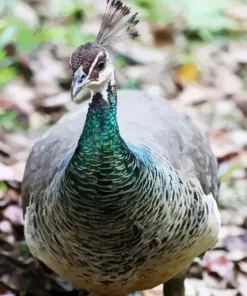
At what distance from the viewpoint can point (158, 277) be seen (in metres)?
2.73

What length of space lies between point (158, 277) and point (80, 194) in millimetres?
573

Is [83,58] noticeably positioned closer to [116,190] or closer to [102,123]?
[102,123]

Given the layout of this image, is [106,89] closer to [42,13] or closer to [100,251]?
[100,251]

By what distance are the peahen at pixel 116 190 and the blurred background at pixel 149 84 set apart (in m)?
0.41

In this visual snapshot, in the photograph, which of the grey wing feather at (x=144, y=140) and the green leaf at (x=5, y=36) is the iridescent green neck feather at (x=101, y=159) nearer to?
the grey wing feather at (x=144, y=140)

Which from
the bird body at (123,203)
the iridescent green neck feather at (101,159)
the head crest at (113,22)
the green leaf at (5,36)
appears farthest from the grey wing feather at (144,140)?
the green leaf at (5,36)

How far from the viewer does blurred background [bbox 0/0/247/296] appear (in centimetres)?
334

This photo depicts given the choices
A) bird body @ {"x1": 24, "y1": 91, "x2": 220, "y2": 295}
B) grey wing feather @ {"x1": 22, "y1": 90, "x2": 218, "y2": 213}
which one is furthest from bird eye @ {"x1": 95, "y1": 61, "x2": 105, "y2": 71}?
grey wing feather @ {"x1": 22, "y1": 90, "x2": 218, "y2": 213}

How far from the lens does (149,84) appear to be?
4.93m

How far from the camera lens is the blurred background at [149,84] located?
11.0ft

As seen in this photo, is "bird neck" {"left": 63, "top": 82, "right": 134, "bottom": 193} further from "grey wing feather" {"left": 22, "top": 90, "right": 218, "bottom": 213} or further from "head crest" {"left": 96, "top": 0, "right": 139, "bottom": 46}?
"grey wing feather" {"left": 22, "top": 90, "right": 218, "bottom": 213}

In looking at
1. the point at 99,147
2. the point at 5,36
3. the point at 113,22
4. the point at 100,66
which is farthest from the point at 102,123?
the point at 5,36

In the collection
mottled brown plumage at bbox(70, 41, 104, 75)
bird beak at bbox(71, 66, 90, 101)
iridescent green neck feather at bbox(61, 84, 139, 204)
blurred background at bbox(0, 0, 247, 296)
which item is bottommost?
blurred background at bbox(0, 0, 247, 296)

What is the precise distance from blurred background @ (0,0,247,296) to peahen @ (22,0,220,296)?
1.34ft
